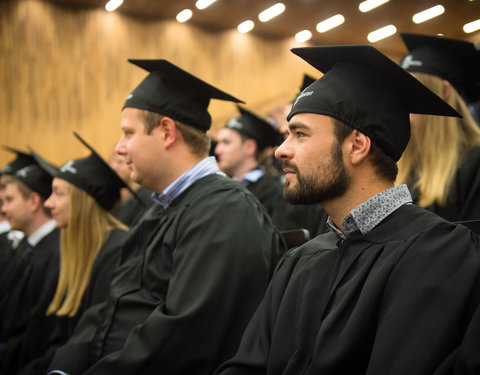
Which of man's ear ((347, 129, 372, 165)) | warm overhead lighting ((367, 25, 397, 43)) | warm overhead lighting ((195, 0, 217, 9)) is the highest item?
warm overhead lighting ((195, 0, 217, 9))

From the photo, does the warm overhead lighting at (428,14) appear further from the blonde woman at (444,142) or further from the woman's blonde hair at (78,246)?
the woman's blonde hair at (78,246)

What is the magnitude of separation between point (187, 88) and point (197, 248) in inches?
41.5

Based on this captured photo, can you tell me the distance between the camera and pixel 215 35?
38.1ft

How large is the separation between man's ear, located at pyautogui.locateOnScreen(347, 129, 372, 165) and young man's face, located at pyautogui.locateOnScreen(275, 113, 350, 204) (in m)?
0.04

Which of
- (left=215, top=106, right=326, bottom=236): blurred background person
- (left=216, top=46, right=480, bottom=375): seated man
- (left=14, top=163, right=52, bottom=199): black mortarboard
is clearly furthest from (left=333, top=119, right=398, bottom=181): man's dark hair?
(left=14, top=163, right=52, bottom=199): black mortarboard

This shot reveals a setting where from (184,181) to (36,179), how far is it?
2.60 meters

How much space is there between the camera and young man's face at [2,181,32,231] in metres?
4.55

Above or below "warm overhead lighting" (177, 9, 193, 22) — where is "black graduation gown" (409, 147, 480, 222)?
below

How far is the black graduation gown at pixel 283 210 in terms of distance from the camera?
4.29 m

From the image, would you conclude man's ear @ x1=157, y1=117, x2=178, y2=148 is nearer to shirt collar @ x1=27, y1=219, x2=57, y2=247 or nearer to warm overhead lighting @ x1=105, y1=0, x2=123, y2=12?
shirt collar @ x1=27, y1=219, x2=57, y2=247

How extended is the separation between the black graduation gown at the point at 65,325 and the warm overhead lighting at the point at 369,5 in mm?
1994

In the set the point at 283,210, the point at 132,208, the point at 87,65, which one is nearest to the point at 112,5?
the point at 87,65

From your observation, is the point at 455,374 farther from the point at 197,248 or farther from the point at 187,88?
the point at 187,88

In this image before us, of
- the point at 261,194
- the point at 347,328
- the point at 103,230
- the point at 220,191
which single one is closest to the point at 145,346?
the point at 220,191
